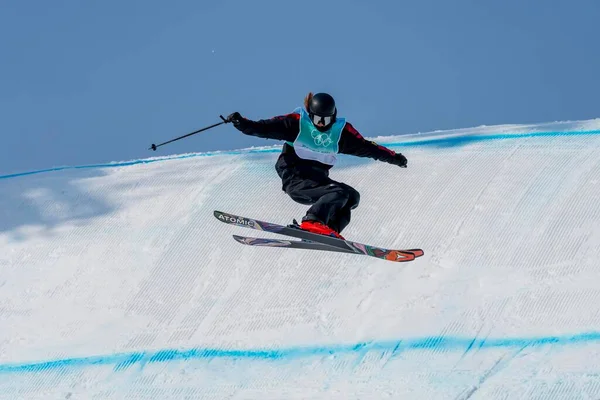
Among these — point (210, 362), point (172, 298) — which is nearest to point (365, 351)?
point (210, 362)

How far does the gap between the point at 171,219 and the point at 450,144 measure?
7.47 feet

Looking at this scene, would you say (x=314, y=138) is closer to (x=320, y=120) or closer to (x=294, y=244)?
(x=320, y=120)

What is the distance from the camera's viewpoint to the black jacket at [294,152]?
20.9 ft

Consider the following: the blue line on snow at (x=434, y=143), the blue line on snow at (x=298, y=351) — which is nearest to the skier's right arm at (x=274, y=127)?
the blue line on snow at (x=298, y=351)

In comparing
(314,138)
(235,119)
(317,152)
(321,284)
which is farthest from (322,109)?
(321,284)

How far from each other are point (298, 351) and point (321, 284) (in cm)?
65

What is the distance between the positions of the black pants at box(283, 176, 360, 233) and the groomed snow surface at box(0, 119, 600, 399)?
55cm

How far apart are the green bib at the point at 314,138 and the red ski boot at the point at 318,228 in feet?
1.51

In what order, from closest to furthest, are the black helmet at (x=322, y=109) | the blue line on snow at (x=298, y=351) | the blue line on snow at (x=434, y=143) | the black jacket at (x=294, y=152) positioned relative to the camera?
1. the blue line on snow at (x=298, y=351)
2. the black helmet at (x=322, y=109)
3. the black jacket at (x=294, y=152)
4. the blue line on snow at (x=434, y=143)

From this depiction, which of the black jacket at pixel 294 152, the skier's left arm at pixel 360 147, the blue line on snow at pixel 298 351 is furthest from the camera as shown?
the skier's left arm at pixel 360 147

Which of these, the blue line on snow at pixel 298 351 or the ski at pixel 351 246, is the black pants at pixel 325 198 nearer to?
the ski at pixel 351 246

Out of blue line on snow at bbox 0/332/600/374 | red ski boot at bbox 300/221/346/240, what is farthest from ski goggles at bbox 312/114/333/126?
blue line on snow at bbox 0/332/600/374

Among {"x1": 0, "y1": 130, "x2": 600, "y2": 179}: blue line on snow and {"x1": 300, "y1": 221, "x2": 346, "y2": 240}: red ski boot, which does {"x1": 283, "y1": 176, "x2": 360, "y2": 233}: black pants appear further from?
{"x1": 0, "y1": 130, "x2": 600, "y2": 179}: blue line on snow

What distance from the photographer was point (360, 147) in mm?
6496
